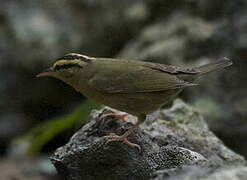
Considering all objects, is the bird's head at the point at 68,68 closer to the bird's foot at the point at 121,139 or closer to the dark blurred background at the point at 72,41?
the bird's foot at the point at 121,139

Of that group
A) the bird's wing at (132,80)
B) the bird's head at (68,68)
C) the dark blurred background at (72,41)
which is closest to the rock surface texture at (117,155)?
the bird's wing at (132,80)

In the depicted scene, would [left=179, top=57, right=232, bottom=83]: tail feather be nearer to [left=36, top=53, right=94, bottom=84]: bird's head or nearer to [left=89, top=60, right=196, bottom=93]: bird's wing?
[left=89, top=60, right=196, bottom=93]: bird's wing

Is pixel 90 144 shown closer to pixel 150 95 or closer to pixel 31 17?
pixel 150 95

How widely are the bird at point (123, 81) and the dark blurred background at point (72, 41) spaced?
2640 mm

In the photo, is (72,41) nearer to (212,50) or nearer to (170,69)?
(212,50)

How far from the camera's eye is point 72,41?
9.50 meters

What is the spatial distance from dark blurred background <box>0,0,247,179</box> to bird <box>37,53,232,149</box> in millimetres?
2640

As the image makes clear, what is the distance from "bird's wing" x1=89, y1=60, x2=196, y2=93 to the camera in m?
5.33

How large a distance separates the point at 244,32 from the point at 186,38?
2.81 feet

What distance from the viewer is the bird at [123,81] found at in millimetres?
5309

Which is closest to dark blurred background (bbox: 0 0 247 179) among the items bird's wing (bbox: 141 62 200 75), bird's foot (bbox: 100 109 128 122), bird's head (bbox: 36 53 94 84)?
bird's wing (bbox: 141 62 200 75)

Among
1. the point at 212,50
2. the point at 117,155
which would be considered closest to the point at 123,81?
the point at 117,155

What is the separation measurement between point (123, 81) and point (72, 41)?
4272 mm

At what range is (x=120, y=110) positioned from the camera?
5.31 m
